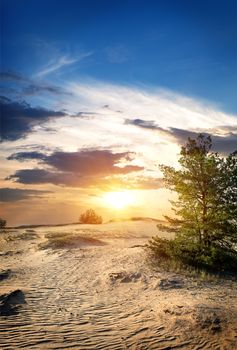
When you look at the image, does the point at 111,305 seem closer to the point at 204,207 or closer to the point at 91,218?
the point at 204,207

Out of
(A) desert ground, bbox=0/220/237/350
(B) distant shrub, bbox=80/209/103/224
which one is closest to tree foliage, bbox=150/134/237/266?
(A) desert ground, bbox=0/220/237/350

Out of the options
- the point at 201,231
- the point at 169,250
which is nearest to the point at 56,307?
the point at 169,250

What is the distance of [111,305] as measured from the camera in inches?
557

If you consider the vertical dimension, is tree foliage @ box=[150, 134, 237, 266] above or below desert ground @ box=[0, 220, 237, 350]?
above

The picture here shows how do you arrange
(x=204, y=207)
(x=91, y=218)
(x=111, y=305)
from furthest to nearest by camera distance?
(x=91, y=218) → (x=204, y=207) → (x=111, y=305)

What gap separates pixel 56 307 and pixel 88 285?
148 inches

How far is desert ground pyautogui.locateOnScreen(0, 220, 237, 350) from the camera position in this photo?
10.4 meters

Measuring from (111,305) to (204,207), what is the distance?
9.31 meters

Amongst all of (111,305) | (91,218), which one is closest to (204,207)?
(111,305)

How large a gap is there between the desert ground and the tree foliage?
1888 mm

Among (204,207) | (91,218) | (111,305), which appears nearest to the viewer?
(111,305)

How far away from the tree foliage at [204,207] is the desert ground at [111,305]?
6.19 feet

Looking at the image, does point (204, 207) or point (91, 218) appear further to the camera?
point (91, 218)

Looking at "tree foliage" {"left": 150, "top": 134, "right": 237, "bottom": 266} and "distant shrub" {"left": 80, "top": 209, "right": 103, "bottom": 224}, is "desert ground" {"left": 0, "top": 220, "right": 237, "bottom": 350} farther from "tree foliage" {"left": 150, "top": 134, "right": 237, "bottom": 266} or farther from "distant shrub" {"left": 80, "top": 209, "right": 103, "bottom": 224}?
"distant shrub" {"left": 80, "top": 209, "right": 103, "bottom": 224}
